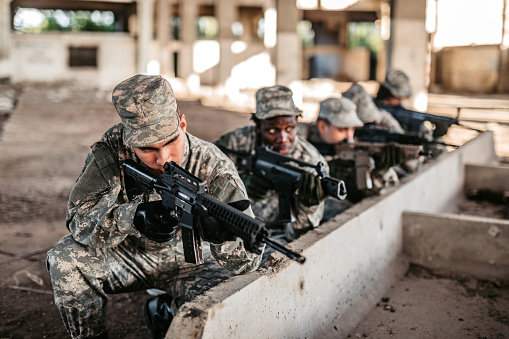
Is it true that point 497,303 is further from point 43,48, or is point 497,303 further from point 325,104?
point 43,48

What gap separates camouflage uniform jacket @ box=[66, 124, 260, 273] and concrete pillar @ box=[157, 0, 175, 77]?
2072 cm

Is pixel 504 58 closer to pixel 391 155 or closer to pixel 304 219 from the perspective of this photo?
pixel 391 155

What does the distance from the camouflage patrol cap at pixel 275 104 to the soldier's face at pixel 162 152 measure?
1300 millimetres

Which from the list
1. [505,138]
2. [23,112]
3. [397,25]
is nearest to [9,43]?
[23,112]

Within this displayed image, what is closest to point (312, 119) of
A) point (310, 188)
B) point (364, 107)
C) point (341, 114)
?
point (364, 107)

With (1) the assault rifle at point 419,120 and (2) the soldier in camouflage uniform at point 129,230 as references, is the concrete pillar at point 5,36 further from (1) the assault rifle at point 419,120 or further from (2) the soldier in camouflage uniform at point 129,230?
(2) the soldier in camouflage uniform at point 129,230

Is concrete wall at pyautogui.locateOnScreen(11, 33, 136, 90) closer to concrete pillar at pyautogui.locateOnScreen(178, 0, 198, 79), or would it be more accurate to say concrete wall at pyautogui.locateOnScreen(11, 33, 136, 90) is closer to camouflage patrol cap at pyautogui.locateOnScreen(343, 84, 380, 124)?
concrete pillar at pyautogui.locateOnScreen(178, 0, 198, 79)

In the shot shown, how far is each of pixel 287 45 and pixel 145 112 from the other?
12135mm

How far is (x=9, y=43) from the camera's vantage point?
14320 mm

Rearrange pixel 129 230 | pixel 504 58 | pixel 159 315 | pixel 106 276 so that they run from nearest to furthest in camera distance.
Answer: pixel 129 230 → pixel 106 276 → pixel 159 315 → pixel 504 58

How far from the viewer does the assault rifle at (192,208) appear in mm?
1909

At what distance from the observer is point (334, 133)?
173 inches

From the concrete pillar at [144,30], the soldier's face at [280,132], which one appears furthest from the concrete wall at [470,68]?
the soldier's face at [280,132]

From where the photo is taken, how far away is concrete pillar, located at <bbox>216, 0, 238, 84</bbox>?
17297 millimetres
